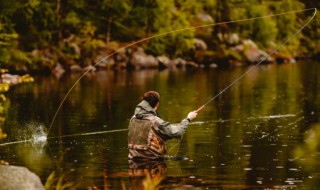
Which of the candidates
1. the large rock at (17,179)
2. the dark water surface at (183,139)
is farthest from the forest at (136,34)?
the large rock at (17,179)

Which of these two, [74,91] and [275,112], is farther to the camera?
[74,91]

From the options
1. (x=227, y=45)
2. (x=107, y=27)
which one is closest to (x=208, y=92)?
(x=107, y=27)

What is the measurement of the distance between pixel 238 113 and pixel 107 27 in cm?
4586

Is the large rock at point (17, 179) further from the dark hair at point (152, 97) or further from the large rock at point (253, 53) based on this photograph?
the large rock at point (253, 53)

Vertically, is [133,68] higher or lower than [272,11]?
lower

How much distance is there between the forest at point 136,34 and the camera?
57.9 metres

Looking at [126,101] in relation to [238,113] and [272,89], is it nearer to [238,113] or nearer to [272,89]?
[238,113]

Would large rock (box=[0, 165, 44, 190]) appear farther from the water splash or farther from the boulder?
the boulder

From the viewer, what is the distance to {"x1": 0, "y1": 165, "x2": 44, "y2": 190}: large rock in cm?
955

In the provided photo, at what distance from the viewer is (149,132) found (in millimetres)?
13961

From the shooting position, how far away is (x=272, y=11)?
315ft

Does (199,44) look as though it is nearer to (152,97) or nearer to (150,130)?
(152,97)

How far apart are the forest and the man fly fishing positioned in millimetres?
31507

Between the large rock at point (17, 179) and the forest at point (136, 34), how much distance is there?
3533cm
